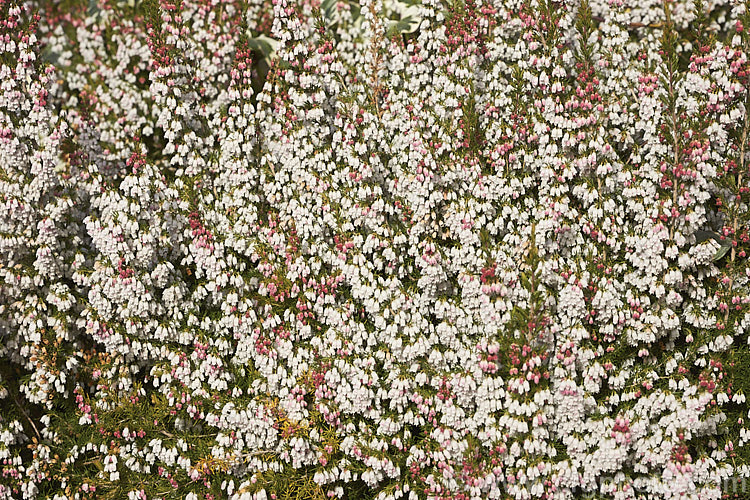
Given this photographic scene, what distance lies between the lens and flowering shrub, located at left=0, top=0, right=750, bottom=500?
7180mm

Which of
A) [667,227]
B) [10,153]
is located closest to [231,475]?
[10,153]

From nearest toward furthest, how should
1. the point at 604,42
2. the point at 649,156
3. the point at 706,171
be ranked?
1. the point at 706,171
2. the point at 649,156
3. the point at 604,42

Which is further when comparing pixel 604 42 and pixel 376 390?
pixel 604 42

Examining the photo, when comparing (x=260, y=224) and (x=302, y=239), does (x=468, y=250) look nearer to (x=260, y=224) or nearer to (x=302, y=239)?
(x=302, y=239)

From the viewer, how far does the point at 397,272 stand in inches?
321

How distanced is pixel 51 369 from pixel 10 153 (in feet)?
8.32

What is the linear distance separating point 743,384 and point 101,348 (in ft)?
24.8

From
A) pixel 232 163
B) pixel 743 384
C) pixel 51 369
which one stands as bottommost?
pixel 743 384

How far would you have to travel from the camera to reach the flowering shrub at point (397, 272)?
23.6ft

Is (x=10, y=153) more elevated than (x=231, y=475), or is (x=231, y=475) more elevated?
(x=10, y=153)

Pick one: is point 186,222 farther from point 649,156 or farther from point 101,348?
point 649,156

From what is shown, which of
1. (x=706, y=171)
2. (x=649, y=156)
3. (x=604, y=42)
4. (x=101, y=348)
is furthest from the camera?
(x=101, y=348)

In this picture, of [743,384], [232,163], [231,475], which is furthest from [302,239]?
[743,384]

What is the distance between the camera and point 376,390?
774cm
